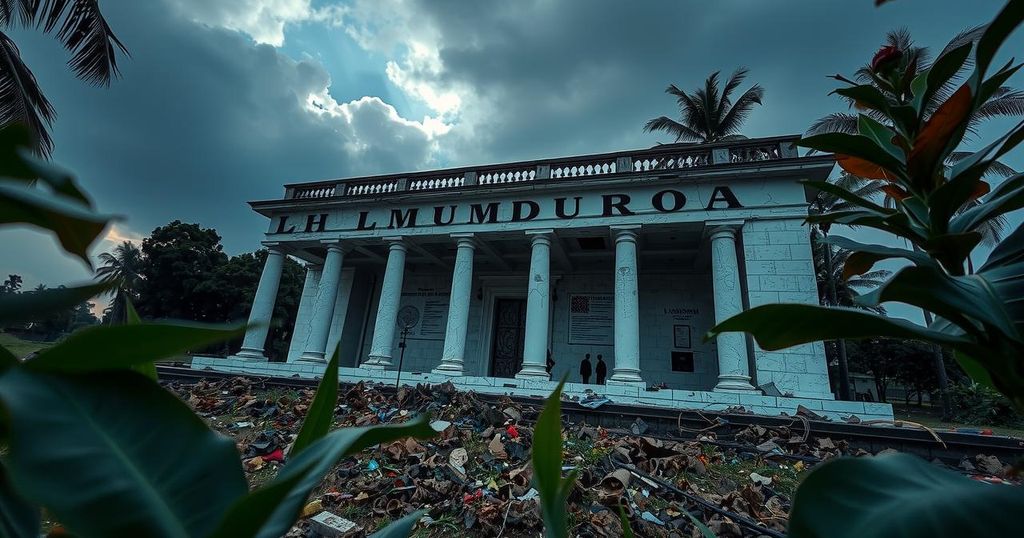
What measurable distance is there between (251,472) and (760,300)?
29.7 ft

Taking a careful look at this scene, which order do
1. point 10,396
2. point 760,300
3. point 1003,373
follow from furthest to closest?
point 760,300, point 1003,373, point 10,396

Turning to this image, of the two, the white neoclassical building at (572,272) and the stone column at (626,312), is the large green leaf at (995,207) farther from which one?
the stone column at (626,312)

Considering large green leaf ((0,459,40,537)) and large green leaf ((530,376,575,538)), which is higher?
large green leaf ((530,376,575,538))

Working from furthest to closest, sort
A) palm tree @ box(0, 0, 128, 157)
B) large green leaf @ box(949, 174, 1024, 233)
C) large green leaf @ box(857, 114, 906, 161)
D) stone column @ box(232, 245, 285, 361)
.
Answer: stone column @ box(232, 245, 285, 361) → palm tree @ box(0, 0, 128, 157) → large green leaf @ box(857, 114, 906, 161) → large green leaf @ box(949, 174, 1024, 233)

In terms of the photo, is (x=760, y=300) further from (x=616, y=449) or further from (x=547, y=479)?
(x=547, y=479)

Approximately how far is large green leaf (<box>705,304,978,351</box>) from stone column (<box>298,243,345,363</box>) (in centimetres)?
1276

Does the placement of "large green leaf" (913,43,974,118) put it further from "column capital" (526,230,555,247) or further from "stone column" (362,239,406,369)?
"stone column" (362,239,406,369)

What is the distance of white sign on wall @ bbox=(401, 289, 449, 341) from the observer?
15.0m

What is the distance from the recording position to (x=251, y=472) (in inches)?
152

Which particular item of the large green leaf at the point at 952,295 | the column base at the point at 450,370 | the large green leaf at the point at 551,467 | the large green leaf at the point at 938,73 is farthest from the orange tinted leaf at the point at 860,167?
the column base at the point at 450,370

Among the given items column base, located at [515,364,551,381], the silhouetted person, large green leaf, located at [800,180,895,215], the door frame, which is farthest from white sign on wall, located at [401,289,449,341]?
large green leaf, located at [800,180,895,215]

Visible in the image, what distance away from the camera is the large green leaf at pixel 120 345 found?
329mm

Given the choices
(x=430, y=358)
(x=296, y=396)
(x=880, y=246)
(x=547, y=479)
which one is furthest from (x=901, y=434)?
(x=430, y=358)

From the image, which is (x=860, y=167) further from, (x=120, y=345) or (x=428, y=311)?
(x=428, y=311)
